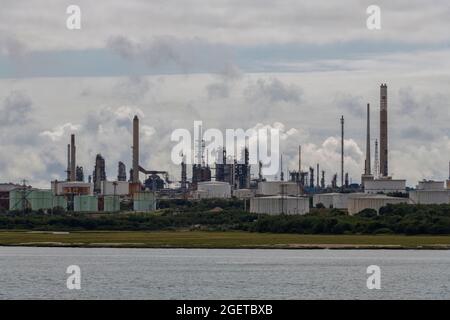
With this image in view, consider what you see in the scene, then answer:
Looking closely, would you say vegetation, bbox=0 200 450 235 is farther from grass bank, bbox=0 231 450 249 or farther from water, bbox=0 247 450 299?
water, bbox=0 247 450 299

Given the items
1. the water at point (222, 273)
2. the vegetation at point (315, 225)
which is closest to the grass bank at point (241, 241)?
the water at point (222, 273)

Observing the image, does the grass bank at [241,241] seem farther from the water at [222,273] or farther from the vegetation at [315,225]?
the vegetation at [315,225]

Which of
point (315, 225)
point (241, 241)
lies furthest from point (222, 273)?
point (315, 225)

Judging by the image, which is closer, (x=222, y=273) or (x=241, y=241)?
(x=222, y=273)

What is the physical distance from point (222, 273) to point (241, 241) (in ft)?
176

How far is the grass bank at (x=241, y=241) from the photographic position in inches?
5591

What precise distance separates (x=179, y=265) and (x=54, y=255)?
72.1 ft

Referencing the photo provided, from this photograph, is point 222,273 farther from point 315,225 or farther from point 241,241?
point 315,225

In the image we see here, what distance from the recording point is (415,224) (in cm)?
17312

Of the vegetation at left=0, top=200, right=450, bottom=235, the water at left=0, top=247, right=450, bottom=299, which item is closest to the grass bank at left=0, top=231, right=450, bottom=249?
the water at left=0, top=247, right=450, bottom=299

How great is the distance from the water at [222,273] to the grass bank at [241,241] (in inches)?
160

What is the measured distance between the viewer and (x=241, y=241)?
15012cm
